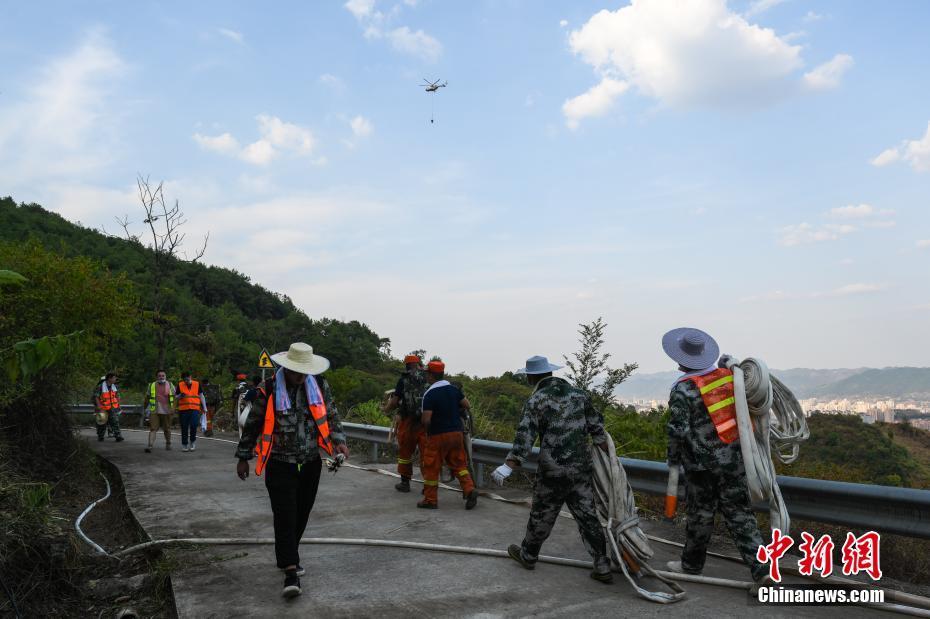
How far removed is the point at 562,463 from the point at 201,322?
50991mm

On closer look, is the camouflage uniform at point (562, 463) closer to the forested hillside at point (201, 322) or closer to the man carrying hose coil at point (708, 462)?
the man carrying hose coil at point (708, 462)

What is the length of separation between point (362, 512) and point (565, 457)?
343 cm

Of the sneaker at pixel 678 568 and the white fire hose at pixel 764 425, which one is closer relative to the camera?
the white fire hose at pixel 764 425

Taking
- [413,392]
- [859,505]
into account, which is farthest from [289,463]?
[859,505]

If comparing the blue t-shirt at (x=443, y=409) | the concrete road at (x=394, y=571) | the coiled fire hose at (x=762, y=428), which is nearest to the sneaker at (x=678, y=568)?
the concrete road at (x=394, y=571)

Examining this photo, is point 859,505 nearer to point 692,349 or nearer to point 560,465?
point 692,349

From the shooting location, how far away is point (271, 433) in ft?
18.4

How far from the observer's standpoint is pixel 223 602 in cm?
509

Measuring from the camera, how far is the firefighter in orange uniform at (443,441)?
8.62m

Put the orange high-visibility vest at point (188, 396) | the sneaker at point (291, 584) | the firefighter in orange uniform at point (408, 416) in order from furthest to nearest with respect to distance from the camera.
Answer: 1. the orange high-visibility vest at point (188, 396)
2. the firefighter in orange uniform at point (408, 416)
3. the sneaker at point (291, 584)

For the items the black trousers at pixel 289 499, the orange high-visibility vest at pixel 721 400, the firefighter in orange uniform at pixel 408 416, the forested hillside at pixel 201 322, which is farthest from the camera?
the forested hillside at pixel 201 322

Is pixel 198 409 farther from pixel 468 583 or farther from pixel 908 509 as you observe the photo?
pixel 908 509

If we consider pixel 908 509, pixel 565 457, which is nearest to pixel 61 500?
pixel 565 457

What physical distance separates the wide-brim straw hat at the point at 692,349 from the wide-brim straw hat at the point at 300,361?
2.96m
